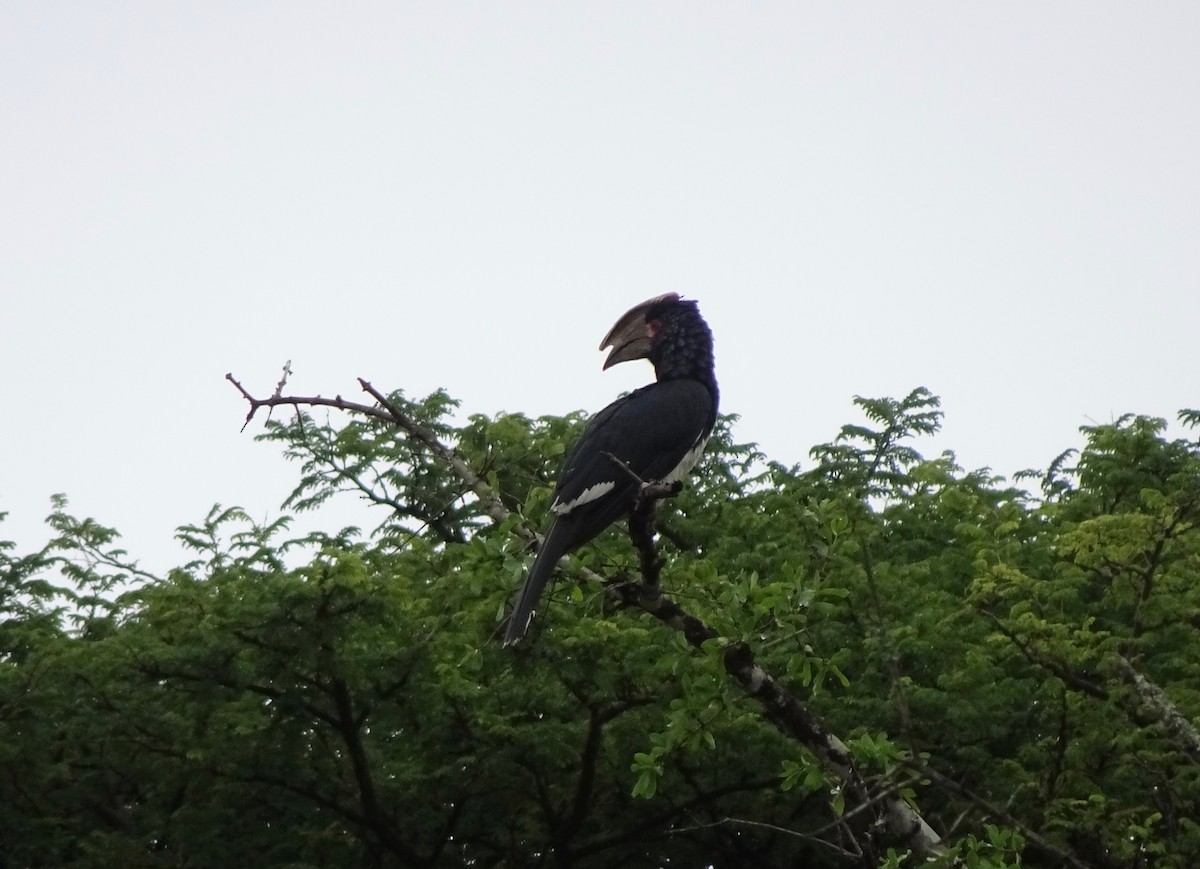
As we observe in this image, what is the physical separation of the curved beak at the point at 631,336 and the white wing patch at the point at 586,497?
1630mm

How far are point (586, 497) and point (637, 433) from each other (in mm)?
913

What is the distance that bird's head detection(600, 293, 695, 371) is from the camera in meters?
7.88

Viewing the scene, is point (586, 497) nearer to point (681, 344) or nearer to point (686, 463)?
point (686, 463)

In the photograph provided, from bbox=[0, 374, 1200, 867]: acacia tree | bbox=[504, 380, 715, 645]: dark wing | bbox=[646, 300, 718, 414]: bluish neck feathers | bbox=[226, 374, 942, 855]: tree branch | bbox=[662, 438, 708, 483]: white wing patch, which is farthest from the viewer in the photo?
bbox=[0, 374, 1200, 867]: acacia tree

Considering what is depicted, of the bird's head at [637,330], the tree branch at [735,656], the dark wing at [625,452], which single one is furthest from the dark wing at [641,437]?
the tree branch at [735,656]

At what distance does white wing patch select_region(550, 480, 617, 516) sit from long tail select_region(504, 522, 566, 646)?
30 cm

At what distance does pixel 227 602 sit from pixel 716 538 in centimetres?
432

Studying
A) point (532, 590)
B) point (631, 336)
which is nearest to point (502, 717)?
point (631, 336)

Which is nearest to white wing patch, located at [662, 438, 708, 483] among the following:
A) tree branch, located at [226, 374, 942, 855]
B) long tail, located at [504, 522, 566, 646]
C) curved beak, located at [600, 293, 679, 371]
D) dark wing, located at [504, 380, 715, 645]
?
dark wing, located at [504, 380, 715, 645]

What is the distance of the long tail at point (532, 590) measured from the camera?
5.61 m

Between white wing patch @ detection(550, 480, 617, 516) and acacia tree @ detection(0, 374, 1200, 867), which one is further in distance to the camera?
acacia tree @ detection(0, 374, 1200, 867)

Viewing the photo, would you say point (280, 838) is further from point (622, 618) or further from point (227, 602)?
point (622, 618)

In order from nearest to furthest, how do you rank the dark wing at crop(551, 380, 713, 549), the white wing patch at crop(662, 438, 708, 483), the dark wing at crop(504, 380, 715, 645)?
the dark wing at crop(504, 380, 715, 645) < the dark wing at crop(551, 380, 713, 549) < the white wing patch at crop(662, 438, 708, 483)

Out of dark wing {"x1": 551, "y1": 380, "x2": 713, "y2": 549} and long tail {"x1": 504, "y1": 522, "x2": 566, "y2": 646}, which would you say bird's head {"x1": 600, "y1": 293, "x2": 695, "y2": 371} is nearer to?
dark wing {"x1": 551, "y1": 380, "x2": 713, "y2": 549}
